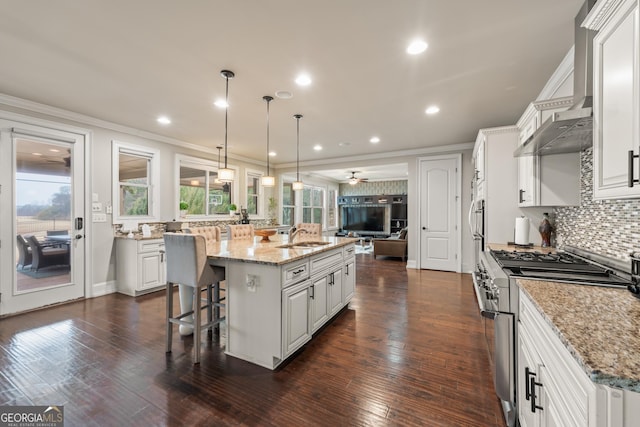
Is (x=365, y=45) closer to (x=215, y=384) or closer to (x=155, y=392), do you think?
(x=215, y=384)

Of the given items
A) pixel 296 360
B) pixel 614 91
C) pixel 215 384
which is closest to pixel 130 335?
pixel 215 384

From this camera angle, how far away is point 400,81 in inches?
111

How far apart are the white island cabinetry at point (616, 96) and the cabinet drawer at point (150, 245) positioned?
4946 mm

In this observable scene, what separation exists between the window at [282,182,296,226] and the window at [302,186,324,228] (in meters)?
0.70

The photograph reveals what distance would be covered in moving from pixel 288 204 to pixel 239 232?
4488 millimetres

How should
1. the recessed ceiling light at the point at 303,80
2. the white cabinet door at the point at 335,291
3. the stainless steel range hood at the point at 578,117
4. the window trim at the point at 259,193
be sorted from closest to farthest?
the stainless steel range hood at the point at 578,117 < the recessed ceiling light at the point at 303,80 < the white cabinet door at the point at 335,291 < the window trim at the point at 259,193

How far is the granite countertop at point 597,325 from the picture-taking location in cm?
69

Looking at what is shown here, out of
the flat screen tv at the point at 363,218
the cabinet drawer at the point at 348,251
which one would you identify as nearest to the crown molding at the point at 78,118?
the cabinet drawer at the point at 348,251

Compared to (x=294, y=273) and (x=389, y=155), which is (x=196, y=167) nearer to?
(x=389, y=155)

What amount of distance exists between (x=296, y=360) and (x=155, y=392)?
3.40 feet

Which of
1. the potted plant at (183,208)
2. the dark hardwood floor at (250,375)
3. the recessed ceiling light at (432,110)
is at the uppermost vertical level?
the recessed ceiling light at (432,110)

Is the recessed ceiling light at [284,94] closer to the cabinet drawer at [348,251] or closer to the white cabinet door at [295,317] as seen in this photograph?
the cabinet drawer at [348,251]

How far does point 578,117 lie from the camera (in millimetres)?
1483

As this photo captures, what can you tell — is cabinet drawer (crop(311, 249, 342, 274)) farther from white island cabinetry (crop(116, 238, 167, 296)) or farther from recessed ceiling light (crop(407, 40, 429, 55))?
white island cabinetry (crop(116, 238, 167, 296))
